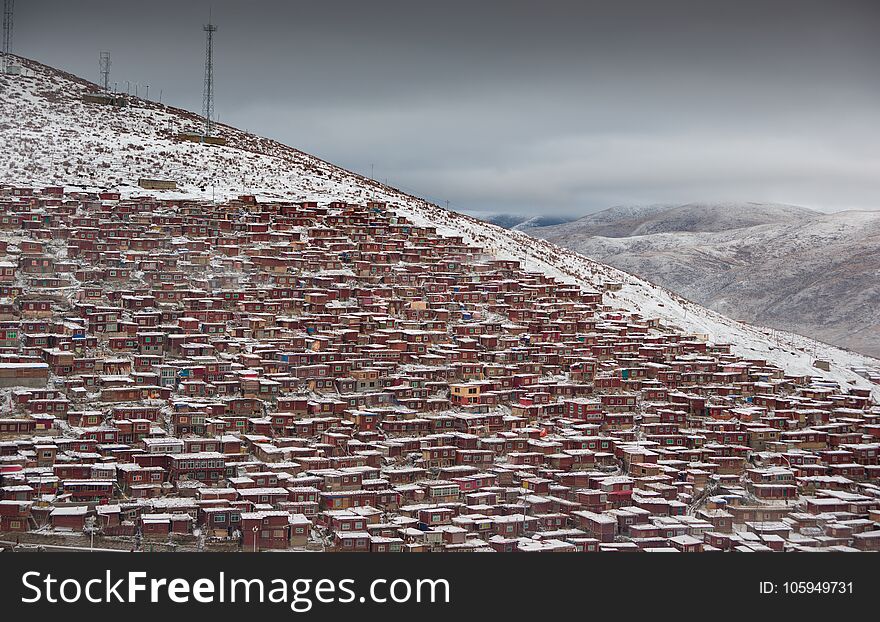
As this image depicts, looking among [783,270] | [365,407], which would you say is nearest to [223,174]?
[365,407]

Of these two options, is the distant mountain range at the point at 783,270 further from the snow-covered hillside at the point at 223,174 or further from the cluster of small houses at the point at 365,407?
the cluster of small houses at the point at 365,407

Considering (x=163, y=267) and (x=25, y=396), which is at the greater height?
(x=163, y=267)

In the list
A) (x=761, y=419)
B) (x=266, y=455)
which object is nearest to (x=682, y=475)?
(x=761, y=419)

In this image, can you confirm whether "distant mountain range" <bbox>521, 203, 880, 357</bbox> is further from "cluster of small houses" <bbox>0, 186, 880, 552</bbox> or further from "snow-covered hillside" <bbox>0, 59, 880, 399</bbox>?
"cluster of small houses" <bbox>0, 186, 880, 552</bbox>

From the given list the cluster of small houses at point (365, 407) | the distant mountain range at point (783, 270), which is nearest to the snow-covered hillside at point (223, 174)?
the cluster of small houses at point (365, 407)

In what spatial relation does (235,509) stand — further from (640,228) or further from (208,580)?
(640,228)

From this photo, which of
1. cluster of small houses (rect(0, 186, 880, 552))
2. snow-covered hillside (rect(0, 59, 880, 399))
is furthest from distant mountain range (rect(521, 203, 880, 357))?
cluster of small houses (rect(0, 186, 880, 552))
